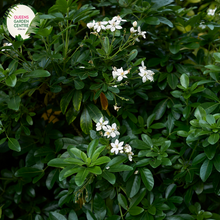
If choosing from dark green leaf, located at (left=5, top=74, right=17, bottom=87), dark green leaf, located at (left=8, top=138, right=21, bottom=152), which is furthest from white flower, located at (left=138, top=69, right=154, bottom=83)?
dark green leaf, located at (left=8, top=138, right=21, bottom=152)

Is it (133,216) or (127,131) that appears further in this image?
(127,131)

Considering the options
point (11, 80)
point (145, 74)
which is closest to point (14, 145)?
point (11, 80)

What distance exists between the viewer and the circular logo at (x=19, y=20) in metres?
1.08

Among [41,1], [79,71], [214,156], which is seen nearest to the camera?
[214,156]

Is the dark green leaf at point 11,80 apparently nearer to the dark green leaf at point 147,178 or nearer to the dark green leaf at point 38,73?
the dark green leaf at point 38,73

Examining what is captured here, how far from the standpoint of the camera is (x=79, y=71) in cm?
109

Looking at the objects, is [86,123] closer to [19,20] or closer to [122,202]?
[122,202]

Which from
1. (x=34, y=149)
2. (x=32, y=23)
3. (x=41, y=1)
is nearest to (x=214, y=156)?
(x=34, y=149)

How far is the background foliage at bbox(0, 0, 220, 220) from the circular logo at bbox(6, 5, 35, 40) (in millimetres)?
65

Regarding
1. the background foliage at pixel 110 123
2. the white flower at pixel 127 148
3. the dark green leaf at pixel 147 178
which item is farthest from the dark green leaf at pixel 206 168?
the white flower at pixel 127 148

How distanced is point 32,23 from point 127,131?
693 mm

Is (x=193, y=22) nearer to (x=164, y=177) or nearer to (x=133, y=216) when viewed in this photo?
(x=164, y=177)

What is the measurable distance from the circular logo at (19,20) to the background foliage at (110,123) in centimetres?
7

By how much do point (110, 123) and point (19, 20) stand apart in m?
0.67
